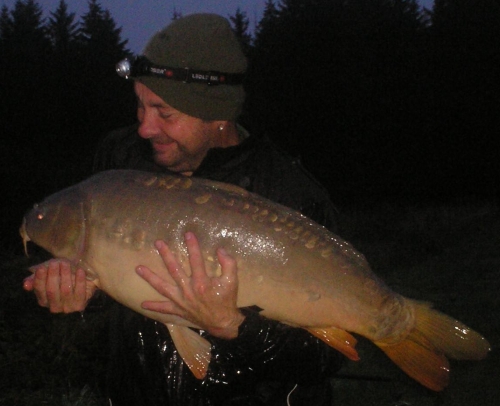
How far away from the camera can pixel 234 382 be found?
2215mm

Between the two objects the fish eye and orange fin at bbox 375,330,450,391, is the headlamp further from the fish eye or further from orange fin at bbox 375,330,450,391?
orange fin at bbox 375,330,450,391

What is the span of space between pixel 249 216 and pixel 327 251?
0.28 metres

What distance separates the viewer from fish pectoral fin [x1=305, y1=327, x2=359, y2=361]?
80.5 inches

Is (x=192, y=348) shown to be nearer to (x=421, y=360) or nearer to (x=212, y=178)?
(x=212, y=178)

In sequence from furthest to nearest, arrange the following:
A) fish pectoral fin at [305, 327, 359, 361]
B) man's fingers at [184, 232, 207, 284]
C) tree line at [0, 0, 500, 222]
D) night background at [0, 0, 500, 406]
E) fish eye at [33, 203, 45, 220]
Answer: tree line at [0, 0, 500, 222]
night background at [0, 0, 500, 406]
fish eye at [33, 203, 45, 220]
fish pectoral fin at [305, 327, 359, 361]
man's fingers at [184, 232, 207, 284]

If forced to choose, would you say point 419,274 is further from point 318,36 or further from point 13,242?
point 318,36

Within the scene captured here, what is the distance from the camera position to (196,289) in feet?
6.36

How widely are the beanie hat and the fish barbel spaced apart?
0.29 metres

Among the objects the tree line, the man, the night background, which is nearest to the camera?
the man

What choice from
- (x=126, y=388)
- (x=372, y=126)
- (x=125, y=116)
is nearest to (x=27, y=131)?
(x=125, y=116)

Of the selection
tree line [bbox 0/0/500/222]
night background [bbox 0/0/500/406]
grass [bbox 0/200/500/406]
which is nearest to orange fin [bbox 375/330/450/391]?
grass [bbox 0/200/500/406]

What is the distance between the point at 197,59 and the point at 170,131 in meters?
0.27

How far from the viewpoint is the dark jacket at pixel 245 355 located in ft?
7.06

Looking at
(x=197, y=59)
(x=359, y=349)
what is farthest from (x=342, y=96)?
(x=197, y=59)
